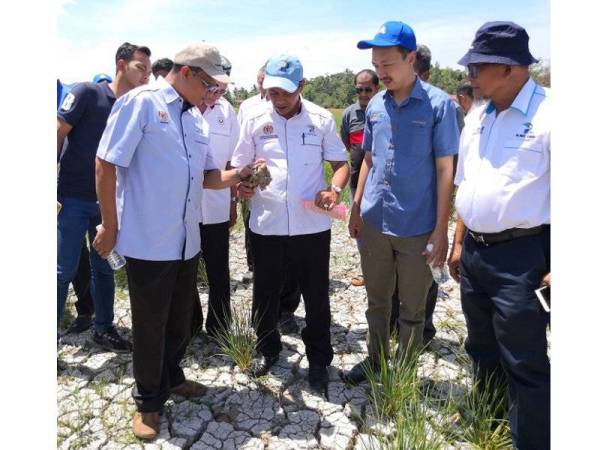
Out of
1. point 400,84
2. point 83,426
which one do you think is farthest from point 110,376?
point 400,84

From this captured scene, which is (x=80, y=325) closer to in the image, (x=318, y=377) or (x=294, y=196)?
(x=318, y=377)

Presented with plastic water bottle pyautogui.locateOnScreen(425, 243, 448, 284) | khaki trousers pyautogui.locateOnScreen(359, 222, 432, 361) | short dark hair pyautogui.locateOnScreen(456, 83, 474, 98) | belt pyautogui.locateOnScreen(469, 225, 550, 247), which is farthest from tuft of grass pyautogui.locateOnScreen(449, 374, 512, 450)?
short dark hair pyautogui.locateOnScreen(456, 83, 474, 98)

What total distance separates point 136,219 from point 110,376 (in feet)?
4.50

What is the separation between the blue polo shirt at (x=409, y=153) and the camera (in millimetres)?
2488

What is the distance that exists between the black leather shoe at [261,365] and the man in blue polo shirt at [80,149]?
132 cm

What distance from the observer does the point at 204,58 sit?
2.21 m

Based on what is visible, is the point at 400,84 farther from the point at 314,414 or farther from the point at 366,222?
the point at 314,414

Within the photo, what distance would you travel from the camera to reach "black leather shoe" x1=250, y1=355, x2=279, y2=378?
306 centimetres

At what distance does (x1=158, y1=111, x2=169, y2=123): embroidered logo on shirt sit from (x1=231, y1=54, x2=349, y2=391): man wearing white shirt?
63 cm

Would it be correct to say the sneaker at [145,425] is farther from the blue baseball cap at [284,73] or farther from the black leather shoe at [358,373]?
the blue baseball cap at [284,73]

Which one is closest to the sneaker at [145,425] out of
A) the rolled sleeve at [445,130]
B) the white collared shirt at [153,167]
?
the white collared shirt at [153,167]

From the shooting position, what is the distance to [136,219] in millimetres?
2285

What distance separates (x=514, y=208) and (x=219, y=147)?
6.80 feet

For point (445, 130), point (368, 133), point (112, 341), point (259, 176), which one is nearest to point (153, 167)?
point (259, 176)
